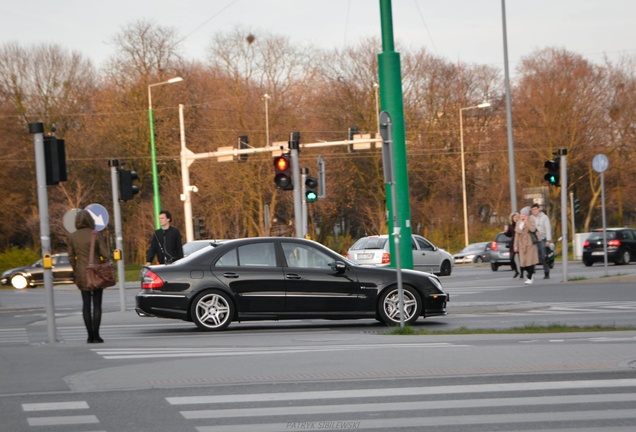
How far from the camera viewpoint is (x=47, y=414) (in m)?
9.20

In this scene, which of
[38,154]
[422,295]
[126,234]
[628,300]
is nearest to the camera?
[38,154]

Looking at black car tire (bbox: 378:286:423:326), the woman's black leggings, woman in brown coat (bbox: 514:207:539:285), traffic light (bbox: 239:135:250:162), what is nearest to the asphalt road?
the woman's black leggings

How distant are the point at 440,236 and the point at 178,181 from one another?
15011mm

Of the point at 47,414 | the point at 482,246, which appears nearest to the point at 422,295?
the point at 47,414

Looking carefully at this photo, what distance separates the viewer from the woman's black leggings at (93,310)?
16078mm

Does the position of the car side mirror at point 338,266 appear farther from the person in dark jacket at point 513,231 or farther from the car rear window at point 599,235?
the car rear window at point 599,235

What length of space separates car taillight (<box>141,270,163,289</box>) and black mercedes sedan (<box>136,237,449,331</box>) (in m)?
0.01

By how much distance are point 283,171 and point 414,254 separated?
14582 millimetres

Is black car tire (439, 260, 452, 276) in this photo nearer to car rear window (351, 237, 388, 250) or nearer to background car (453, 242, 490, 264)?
car rear window (351, 237, 388, 250)

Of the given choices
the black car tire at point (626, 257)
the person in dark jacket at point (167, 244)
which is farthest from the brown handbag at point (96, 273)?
the black car tire at point (626, 257)

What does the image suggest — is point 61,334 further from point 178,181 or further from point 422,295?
point 178,181

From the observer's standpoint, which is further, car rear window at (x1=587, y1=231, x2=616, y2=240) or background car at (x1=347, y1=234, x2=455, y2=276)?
car rear window at (x1=587, y1=231, x2=616, y2=240)

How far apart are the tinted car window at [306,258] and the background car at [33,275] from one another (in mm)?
33881

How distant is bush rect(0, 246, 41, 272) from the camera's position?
57062mm
